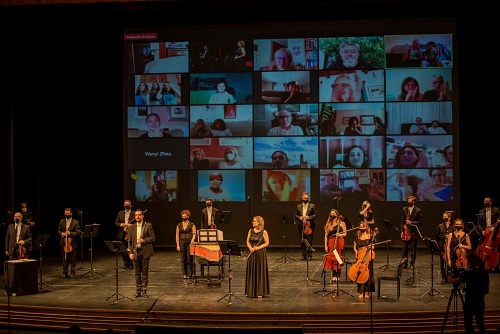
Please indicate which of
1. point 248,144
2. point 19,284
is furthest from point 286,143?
point 19,284

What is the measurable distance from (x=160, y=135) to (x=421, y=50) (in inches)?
308

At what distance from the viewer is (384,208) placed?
64.1 ft

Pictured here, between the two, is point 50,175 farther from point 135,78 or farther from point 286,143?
point 286,143

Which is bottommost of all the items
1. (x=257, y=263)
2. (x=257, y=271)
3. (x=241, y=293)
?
Result: (x=241, y=293)

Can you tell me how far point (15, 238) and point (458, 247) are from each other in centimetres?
929

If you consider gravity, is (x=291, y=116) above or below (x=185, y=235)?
above

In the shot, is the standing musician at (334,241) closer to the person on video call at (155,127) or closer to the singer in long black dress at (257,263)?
the singer in long black dress at (257,263)

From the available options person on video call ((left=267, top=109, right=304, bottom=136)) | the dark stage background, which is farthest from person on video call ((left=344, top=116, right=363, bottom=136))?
the dark stage background

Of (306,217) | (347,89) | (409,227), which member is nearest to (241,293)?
(409,227)

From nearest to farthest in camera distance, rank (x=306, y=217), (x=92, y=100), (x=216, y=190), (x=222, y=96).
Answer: (x=306, y=217) → (x=222, y=96) → (x=216, y=190) → (x=92, y=100)

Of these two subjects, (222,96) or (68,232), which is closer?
(68,232)

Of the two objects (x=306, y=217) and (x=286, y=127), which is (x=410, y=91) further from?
(x=306, y=217)

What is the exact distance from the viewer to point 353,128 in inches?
764

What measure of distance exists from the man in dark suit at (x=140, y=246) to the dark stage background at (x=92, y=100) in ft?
16.3
